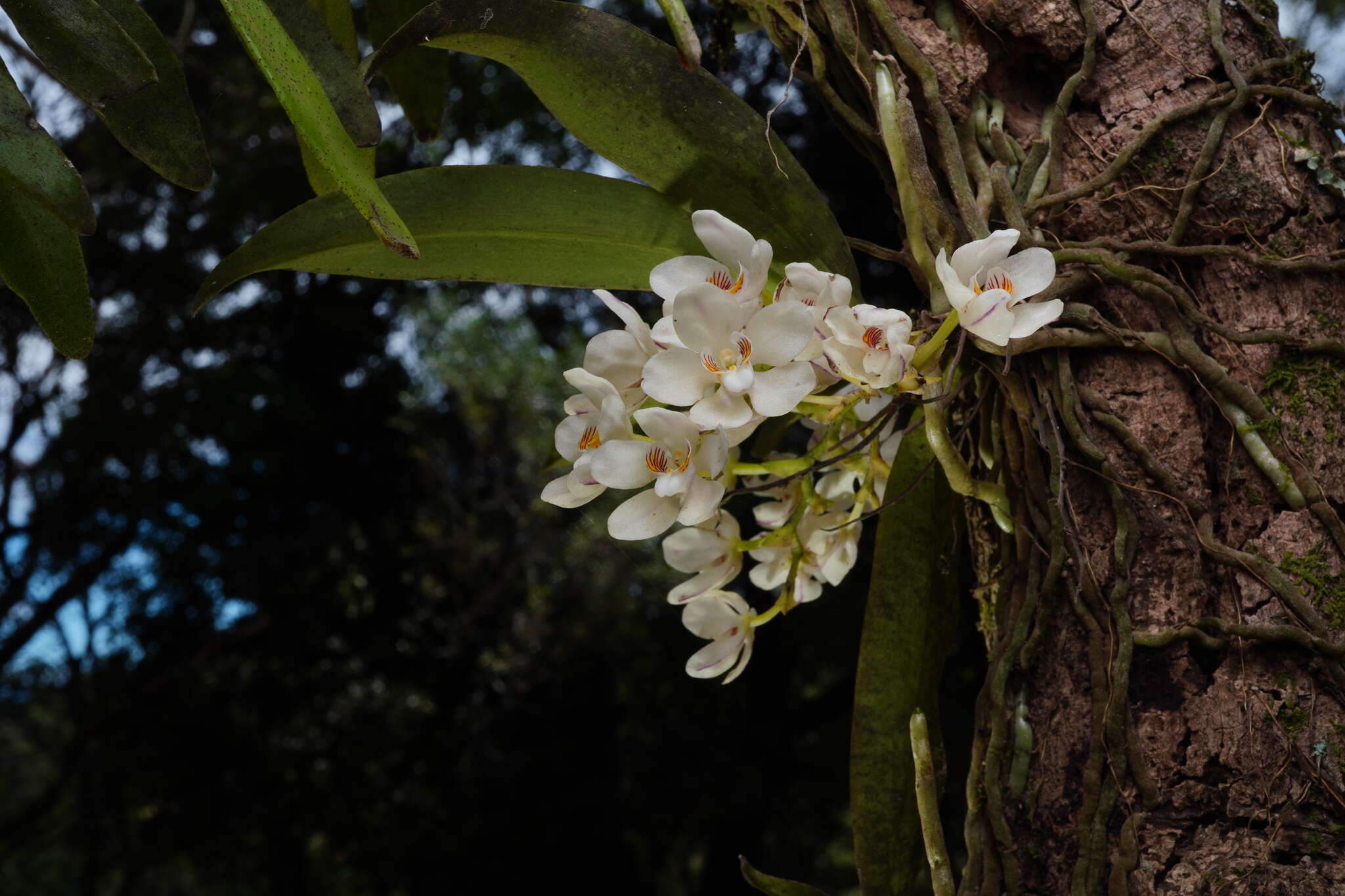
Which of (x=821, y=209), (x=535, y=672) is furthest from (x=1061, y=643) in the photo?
(x=535, y=672)

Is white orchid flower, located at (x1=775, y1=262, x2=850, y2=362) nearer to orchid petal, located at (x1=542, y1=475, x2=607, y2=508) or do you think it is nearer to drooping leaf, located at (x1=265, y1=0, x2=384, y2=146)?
orchid petal, located at (x1=542, y1=475, x2=607, y2=508)

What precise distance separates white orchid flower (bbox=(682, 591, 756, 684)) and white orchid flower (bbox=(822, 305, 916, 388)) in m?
0.21

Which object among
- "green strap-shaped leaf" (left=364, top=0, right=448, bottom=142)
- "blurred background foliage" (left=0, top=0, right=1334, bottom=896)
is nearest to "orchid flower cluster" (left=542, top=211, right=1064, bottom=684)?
"green strap-shaped leaf" (left=364, top=0, right=448, bottom=142)

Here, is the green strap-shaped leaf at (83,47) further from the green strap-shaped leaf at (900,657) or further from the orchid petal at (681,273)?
the green strap-shaped leaf at (900,657)

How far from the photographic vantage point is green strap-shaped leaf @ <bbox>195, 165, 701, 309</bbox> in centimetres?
65

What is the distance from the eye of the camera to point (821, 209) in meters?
0.66

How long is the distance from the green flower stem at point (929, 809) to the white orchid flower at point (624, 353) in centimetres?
25

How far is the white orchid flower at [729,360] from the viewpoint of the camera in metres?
0.53

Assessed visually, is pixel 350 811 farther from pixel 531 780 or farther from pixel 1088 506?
pixel 1088 506

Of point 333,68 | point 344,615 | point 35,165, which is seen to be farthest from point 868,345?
point 344,615

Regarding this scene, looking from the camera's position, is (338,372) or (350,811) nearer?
(350,811)

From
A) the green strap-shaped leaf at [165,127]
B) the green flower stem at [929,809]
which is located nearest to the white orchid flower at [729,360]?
the green flower stem at [929,809]

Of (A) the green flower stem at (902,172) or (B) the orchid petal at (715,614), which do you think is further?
(B) the orchid petal at (715,614)

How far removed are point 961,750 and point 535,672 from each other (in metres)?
1.41
